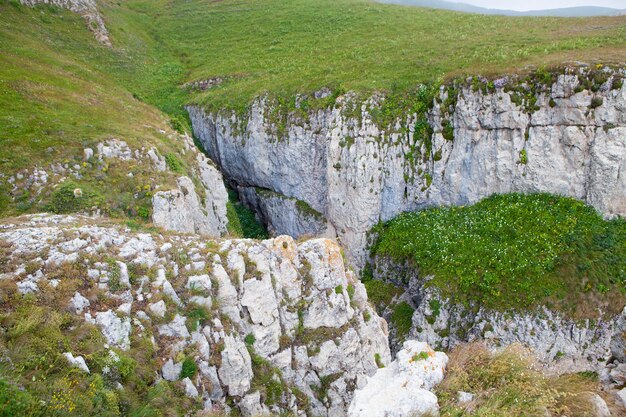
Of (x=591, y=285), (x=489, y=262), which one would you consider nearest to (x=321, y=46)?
(x=489, y=262)

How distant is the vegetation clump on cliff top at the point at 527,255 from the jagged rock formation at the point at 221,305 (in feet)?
30.2

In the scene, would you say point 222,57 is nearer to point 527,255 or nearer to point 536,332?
point 527,255

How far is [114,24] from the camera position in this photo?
51.2 metres

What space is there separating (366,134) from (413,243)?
9.17 metres

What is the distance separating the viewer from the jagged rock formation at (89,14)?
151 ft

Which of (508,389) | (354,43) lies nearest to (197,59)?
(354,43)

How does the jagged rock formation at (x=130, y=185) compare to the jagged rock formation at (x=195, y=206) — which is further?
the jagged rock formation at (x=195, y=206)

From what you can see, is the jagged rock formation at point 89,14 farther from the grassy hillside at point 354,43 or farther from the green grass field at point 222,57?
the grassy hillside at point 354,43

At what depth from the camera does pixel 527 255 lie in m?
22.7

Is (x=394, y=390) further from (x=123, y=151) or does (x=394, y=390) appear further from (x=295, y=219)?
(x=295, y=219)

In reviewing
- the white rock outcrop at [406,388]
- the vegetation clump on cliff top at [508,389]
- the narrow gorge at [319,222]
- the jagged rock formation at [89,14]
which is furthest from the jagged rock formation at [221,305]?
the jagged rock formation at [89,14]

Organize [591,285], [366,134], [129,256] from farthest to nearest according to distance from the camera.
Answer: [366,134] → [591,285] → [129,256]

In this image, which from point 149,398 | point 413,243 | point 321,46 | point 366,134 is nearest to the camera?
point 149,398

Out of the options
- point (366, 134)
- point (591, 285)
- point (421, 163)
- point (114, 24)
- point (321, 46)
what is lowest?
point (591, 285)
